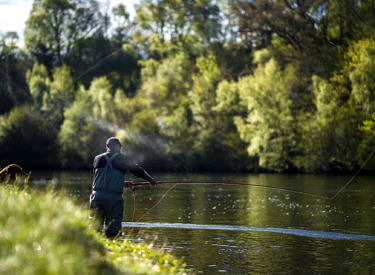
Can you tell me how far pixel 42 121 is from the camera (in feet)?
212

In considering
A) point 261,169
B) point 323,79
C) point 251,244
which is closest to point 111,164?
point 251,244

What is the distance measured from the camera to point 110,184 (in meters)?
10.2

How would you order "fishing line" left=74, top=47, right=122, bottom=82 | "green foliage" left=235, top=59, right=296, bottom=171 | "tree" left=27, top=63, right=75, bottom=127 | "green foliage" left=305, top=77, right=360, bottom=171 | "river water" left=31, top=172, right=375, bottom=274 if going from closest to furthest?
"river water" left=31, top=172, right=375, bottom=274 → "green foliage" left=305, top=77, right=360, bottom=171 → "green foliage" left=235, top=59, right=296, bottom=171 → "tree" left=27, top=63, right=75, bottom=127 → "fishing line" left=74, top=47, right=122, bottom=82

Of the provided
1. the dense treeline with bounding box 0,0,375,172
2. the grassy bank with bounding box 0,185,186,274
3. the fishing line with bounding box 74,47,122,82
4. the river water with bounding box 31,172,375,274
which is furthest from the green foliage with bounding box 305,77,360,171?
the grassy bank with bounding box 0,185,186,274

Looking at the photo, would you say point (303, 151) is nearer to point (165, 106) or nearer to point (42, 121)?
point (165, 106)

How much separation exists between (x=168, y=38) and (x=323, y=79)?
30.1 m

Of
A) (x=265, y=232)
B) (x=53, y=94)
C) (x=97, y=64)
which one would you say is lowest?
(x=265, y=232)

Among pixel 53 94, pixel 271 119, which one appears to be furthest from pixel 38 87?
pixel 271 119

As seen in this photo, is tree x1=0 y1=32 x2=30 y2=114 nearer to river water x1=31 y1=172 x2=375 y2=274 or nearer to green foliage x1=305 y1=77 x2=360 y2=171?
green foliage x1=305 y1=77 x2=360 y2=171

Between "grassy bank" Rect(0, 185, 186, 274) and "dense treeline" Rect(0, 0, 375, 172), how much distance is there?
3576cm

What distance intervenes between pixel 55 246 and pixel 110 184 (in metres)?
4.02

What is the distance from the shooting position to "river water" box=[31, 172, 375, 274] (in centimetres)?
1098

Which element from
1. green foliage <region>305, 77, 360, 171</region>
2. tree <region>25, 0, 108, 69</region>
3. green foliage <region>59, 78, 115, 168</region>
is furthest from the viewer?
tree <region>25, 0, 108, 69</region>

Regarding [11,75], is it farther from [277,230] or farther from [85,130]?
[277,230]
